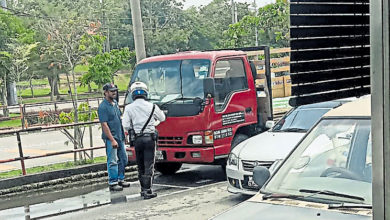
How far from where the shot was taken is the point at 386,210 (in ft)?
4.23

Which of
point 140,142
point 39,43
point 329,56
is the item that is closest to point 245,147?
point 140,142

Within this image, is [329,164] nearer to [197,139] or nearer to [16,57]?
[197,139]

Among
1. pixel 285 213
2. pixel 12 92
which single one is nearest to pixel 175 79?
pixel 285 213

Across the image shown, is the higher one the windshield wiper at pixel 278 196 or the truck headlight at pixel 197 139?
the windshield wiper at pixel 278 196

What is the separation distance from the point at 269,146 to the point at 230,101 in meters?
2.30

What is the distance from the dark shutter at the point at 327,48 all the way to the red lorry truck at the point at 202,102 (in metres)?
7.57

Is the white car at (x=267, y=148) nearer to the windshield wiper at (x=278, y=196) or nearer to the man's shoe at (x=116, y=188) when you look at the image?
the man's shoe at (x=116, y=188)

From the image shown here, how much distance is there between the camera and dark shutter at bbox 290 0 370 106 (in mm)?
1721

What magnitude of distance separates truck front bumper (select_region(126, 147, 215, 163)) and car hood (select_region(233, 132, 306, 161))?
143 cm

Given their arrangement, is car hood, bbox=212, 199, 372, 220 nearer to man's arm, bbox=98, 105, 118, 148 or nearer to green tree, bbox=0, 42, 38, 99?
man's arm, bbox=98, 105, 118, 148

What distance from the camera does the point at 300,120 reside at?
27.4 feet

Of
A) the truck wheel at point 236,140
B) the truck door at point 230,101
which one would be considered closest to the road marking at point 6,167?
the truck wheel at point 236,140

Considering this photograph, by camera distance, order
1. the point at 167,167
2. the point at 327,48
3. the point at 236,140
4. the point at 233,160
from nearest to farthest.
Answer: the point at 327,48 → the point at 233,160 → the point at 236,140 → the point at 167,167

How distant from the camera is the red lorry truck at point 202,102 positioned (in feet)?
31.4
